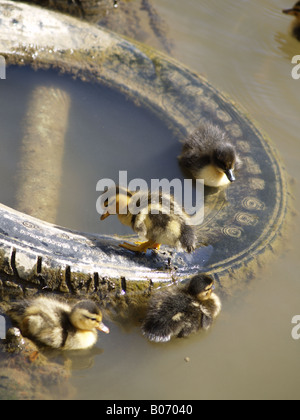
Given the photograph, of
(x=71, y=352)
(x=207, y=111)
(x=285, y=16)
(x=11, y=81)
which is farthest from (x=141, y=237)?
(x=285, y=16)

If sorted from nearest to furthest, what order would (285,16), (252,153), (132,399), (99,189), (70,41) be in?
1. (132,399)
2. (99,189)
3. (252,153)
4. (70,41)
5. (285,16)

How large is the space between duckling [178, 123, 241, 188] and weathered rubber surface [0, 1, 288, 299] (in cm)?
10

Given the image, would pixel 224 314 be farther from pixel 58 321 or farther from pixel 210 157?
pixel 210 157

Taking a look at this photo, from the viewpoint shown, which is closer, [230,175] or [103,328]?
[103,328]

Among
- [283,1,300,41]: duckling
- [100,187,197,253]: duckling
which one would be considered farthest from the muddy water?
[283,1,300,41]: duckling

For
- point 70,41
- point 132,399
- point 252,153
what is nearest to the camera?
point 132,399

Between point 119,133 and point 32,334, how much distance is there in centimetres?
167

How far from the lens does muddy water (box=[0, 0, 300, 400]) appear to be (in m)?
2.57

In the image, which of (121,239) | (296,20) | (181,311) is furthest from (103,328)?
(296,20)

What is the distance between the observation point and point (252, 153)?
3.67 m

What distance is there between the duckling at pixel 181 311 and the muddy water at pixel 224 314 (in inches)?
2.8

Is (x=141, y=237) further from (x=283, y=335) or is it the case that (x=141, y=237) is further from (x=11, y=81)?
(x=11, y=81)

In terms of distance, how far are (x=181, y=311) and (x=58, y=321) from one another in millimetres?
602

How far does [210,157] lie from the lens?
11.8ft
